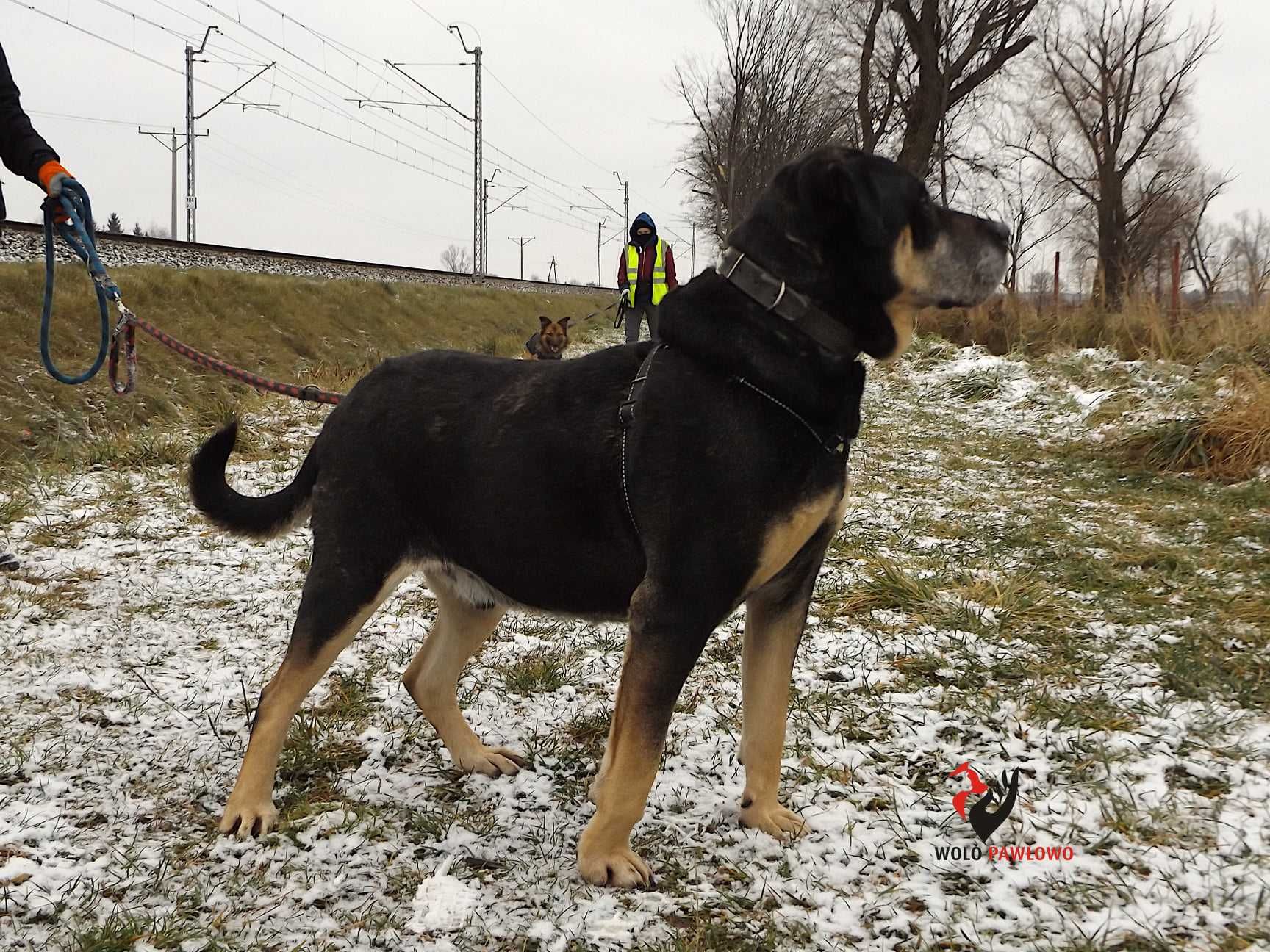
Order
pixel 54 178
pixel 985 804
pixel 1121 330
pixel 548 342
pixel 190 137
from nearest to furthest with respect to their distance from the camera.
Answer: pixel 985 804 → pixel 54 178 → pixel 1121 330 → pixel 548 342 → pixel 190 137

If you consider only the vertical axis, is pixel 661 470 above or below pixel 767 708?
above

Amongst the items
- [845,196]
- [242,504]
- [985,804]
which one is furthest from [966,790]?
[242,504]

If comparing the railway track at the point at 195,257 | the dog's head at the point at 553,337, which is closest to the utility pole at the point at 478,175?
the railway track at the point at 195,257

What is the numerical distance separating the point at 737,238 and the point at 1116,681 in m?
2.39

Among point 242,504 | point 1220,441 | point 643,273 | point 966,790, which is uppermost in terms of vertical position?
point 643,273

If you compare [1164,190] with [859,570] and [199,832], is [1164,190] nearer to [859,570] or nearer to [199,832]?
[859,570]

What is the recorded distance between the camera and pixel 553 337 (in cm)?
1366

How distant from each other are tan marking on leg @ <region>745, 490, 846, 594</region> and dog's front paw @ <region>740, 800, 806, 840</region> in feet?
2.65

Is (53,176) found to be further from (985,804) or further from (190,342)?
(190,342)

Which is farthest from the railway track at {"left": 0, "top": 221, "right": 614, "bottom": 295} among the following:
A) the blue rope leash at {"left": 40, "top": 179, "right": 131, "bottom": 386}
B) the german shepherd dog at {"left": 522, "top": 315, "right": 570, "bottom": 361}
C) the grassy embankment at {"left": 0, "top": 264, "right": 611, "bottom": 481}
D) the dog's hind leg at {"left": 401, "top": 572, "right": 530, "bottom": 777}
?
the dog's hind leg at {"left": 401, "top": 572, "right": 530, "bottom": 777}

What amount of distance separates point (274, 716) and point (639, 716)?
48.7 inches

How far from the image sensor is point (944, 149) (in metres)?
27.4

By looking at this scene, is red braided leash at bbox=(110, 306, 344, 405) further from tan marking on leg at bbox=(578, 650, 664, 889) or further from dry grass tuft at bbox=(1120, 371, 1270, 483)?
dry grass tuft at bbox=(1120, 371, 1270, 483)

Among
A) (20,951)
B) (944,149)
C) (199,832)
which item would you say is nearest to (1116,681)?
(199,832)
